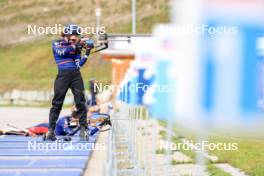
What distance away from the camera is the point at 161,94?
3512 millimetres

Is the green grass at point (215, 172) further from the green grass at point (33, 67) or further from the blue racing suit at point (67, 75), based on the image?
the green grass at point (33, 67)

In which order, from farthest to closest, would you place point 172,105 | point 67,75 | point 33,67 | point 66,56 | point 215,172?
point 33,67 → point 67,75 → point 66,56 → point 215,172 → point 172,105

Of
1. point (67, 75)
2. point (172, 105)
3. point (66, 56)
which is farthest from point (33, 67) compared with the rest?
point (172, 105)

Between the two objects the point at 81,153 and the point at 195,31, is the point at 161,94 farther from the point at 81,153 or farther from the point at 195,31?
the point at 81,153

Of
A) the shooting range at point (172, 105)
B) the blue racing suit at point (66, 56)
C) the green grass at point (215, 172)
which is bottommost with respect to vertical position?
the green grass at point (215, 172)

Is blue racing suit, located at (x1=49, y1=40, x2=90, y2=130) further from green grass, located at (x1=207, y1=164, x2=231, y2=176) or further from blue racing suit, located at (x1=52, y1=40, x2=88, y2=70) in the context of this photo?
green grass, located at (x1=207, y1=164, x2=231, y2=176)

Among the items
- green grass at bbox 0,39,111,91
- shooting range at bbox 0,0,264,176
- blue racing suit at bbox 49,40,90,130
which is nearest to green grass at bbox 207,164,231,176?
shooting range at bbox 0,0,264,176

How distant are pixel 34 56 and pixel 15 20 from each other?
6.53 m

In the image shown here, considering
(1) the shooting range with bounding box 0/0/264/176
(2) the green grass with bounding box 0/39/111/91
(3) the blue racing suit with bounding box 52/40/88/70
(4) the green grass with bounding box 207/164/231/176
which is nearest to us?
(1) the shooting range with bounding box 0/0/264/176

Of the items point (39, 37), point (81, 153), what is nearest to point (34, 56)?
point (39, 37)

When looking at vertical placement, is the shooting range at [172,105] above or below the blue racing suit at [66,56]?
below

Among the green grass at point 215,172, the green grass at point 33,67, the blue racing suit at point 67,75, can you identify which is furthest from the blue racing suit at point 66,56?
the green grass at point 33,67

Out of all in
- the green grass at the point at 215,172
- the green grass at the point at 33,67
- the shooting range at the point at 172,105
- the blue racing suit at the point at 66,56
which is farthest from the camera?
the green grass at the point at 33,67

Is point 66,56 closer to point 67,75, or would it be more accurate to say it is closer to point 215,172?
point 67,75
